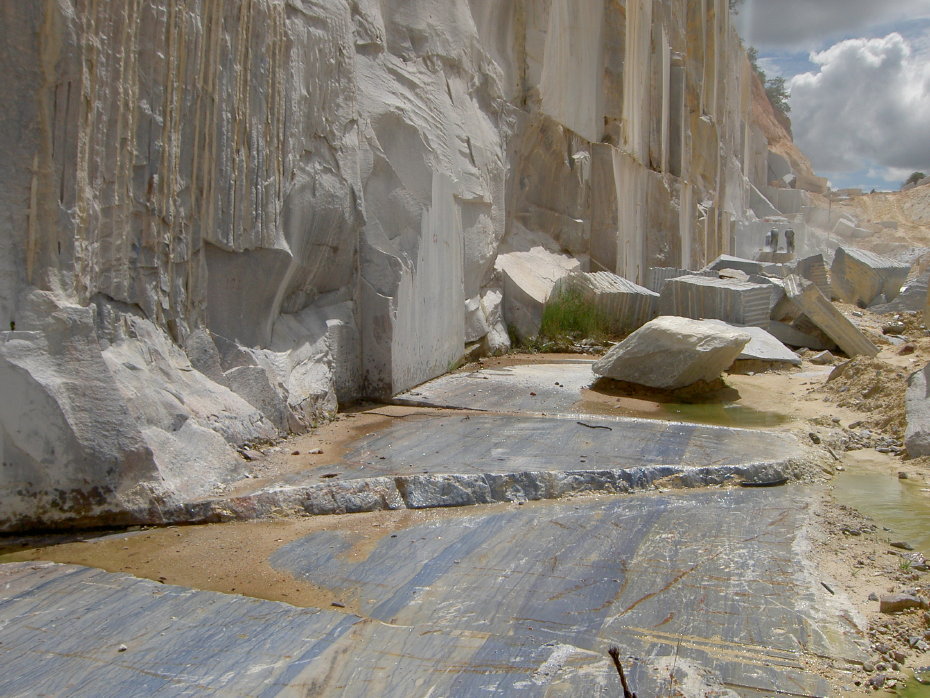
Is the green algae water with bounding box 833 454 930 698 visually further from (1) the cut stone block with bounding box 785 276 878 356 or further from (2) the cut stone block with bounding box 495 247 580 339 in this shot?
(2) the cut stone block with bounding box 495 247 580 339

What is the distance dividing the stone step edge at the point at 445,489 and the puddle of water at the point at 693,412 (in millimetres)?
1175

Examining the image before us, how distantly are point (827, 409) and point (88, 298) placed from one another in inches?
158

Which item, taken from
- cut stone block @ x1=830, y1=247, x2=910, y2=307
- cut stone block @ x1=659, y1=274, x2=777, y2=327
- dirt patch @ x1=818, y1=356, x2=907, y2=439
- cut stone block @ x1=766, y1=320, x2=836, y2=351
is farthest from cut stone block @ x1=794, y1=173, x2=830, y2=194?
dirt patch @ x1=818, y1=356, x2=907, y2=439

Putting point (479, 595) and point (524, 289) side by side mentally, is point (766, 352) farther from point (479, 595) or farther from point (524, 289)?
point (479, 595)

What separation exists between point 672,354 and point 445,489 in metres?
2.50

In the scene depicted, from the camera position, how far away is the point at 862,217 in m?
33.7

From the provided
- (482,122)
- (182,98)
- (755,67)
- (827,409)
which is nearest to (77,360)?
(182,98)

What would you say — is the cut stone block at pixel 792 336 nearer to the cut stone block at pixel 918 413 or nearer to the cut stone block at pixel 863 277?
the cut stone block at pixel 918 413

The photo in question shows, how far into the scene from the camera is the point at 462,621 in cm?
216

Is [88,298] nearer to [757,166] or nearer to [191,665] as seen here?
[191,665]

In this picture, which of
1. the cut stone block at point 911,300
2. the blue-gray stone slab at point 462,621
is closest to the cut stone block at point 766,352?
the blue-gray stone slab at point 462,621

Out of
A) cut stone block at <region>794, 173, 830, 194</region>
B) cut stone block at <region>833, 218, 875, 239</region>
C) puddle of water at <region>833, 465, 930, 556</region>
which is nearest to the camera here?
puddle of water at <region>833, 465, 930, 556</region>

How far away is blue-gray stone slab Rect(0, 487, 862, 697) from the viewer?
1854 millimetres

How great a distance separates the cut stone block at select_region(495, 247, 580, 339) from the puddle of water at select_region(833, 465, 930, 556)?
3.70 m
